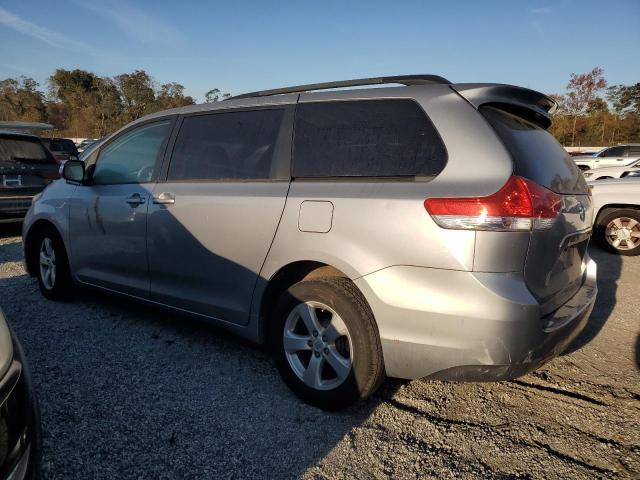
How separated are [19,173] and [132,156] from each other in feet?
15.4

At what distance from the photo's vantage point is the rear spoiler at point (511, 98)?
237 centimetres

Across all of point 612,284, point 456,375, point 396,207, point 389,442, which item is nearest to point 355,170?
point 396,207

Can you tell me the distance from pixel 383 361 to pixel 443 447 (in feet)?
1.63

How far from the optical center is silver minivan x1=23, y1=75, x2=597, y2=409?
2.12 m

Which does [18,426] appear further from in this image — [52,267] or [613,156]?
[613,156]

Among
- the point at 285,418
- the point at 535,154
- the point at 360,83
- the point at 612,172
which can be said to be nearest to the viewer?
the point at 535,154

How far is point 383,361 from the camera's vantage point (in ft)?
7.79

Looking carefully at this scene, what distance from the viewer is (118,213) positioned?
3617 mm

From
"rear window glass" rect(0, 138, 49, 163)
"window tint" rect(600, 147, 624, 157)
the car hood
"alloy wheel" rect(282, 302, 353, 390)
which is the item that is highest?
"rear window glass" rect(0, 138, 49, 163)

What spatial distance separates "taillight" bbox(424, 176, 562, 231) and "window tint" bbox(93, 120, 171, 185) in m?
2.34

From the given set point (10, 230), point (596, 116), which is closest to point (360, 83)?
point (10, 230)

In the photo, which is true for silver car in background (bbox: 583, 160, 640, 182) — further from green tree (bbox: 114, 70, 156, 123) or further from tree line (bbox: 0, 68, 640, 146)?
green tree (bbox: 114, 70, 156, 123)

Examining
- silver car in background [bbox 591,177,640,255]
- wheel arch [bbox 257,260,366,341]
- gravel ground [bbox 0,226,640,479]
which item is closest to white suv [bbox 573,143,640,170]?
silver car in background [bbox 591,177,640,255]

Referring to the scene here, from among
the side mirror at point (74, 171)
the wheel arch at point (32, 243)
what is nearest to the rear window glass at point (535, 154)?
the side mirror at point (74, 171)
